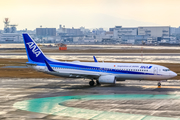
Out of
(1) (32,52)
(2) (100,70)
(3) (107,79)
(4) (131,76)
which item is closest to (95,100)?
(3) (107,79)

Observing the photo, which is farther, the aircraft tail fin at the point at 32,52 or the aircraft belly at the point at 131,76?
the aircraft tail fin at the point at 32,52

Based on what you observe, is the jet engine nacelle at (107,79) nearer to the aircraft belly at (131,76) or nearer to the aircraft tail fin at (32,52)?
the aircraft belly at (131,76)

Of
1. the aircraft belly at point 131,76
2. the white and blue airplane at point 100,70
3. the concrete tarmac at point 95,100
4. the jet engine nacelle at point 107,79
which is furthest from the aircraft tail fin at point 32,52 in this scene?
the aircraft belly at point 131,76

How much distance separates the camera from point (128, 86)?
4488cm

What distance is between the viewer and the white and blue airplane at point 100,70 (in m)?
44.2

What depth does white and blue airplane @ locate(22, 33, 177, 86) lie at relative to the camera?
44.2m

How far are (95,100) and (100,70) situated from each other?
12.1m

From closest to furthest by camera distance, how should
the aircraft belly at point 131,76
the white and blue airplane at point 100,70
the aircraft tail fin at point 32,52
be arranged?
the white and blue airplane at point 100,70 → the aircraft belly at point 131,76 → the aircraft tail fin at point 32,52

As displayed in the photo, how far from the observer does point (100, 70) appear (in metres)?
45.8

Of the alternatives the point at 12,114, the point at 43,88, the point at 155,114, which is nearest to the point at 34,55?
the point at 43,88

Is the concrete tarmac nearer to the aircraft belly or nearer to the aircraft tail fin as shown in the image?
the aircraft belly

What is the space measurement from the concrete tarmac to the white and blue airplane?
1.52m

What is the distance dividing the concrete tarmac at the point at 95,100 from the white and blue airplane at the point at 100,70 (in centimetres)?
152

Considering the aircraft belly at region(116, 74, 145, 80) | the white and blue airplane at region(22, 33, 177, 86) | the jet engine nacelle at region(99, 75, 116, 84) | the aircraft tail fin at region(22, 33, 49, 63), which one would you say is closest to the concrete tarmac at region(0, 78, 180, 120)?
the jet engine nacelle at region(99, 75, 116, 84)
